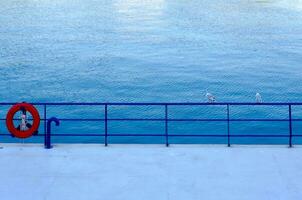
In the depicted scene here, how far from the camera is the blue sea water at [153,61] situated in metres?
23.9

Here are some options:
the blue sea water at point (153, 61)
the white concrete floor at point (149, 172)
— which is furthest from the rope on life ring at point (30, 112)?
the blue sea water at point (153, 61)

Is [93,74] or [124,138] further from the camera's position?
[93,74]

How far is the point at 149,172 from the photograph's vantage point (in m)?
7.36

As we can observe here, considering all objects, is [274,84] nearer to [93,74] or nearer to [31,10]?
[93,74]

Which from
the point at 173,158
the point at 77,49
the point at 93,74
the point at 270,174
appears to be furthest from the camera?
the point at 77,49

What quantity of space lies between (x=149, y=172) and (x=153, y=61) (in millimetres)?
25849

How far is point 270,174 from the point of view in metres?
7.26

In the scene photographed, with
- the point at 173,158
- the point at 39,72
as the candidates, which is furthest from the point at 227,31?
the point at 173,158

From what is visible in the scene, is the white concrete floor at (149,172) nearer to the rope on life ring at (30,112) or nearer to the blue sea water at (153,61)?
the rope on life ring at (30,112)

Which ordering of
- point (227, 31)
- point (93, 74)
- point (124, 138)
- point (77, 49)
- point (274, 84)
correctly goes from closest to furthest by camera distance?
point (124, 138)
point (274, 84)
point (93, 74)
point (77, 49)
point (227, 31)

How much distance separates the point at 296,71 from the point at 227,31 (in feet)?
38.0

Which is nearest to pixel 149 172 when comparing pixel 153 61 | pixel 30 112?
pixel 30 112

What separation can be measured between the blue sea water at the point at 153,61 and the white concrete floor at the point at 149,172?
1393cm

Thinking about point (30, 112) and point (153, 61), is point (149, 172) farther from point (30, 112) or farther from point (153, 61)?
point (153, 61)
